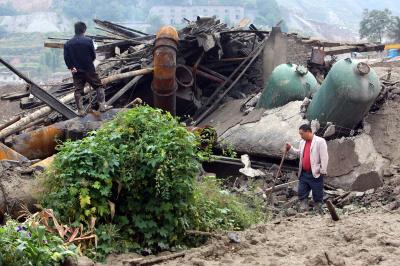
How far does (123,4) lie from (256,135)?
102 m

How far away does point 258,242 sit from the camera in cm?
644

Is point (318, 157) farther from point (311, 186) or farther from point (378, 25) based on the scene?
point (378, 25)

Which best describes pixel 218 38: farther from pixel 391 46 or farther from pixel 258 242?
pixel 391 46

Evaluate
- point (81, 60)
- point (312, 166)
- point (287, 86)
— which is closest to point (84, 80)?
point (81, 60)

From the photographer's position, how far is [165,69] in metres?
12.8

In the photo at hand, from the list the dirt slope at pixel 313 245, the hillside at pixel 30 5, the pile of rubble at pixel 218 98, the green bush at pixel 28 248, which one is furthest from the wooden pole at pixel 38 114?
the hillside at pixel 30 5

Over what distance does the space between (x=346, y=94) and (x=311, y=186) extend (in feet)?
8.66

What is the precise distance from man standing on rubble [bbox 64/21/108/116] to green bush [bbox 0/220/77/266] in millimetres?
5578

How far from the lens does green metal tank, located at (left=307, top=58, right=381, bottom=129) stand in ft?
35.8

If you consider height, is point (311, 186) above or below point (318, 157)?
below

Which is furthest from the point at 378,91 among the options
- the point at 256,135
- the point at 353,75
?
the point at 256,135

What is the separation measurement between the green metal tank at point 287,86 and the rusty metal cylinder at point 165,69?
1963 millimetres

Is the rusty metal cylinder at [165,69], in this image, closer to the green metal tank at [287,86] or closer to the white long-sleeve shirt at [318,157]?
the green metal tank at [287,86]

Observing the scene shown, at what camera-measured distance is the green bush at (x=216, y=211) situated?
692 centimetres
